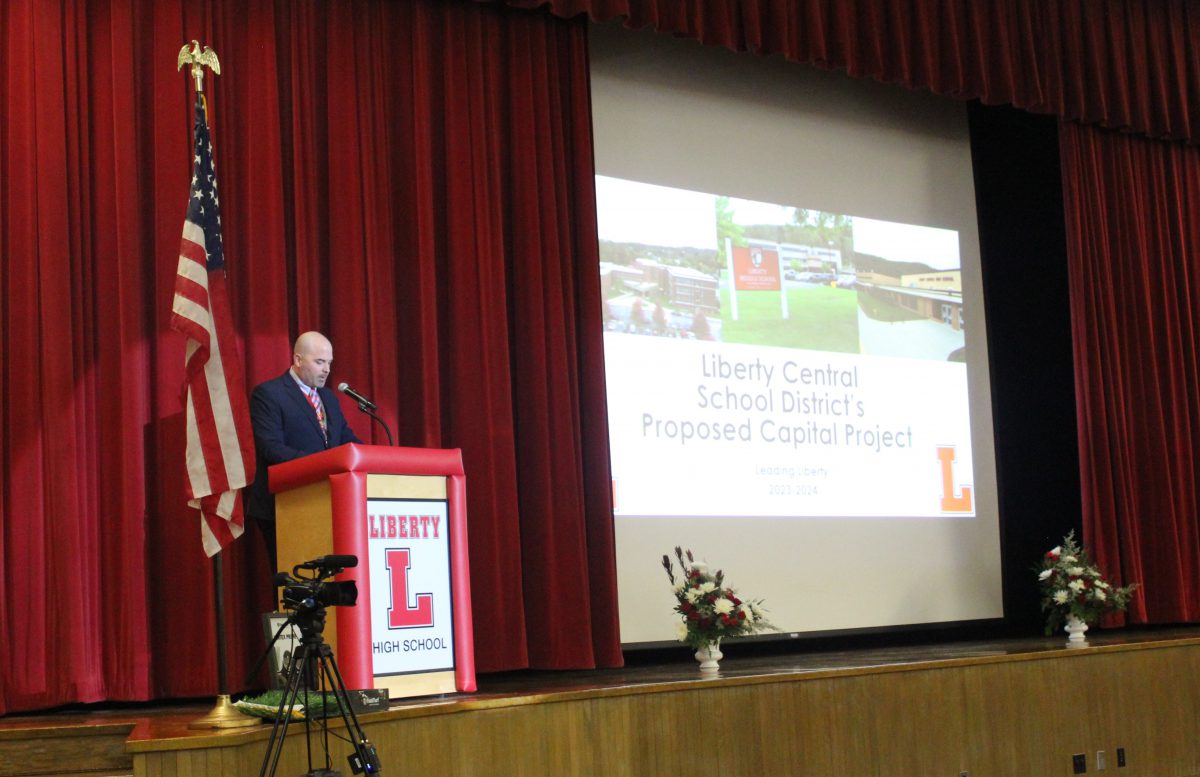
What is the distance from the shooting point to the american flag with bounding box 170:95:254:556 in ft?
13.4

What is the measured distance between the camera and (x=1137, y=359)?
8188 millimetres

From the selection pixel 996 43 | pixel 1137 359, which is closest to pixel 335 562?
pixel 996 43

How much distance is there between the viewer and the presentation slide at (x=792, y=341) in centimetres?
664

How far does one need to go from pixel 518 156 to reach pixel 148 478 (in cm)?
218

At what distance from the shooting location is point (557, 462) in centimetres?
594

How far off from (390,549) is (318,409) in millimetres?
906

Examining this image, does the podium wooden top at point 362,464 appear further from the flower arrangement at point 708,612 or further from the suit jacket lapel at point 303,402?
the flower arrangement at point 708,612

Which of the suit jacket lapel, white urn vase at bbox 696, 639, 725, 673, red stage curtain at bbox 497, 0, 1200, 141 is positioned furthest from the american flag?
red stage curtain at bbox 497, 0, 1200, 141

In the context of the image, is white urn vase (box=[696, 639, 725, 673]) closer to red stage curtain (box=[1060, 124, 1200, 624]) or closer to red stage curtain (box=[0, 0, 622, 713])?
red stage curtain (box=[0, 0, 622, 713])

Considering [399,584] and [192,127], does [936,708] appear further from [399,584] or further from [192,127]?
[192,127]

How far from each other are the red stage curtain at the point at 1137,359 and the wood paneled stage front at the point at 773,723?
792 millimetres

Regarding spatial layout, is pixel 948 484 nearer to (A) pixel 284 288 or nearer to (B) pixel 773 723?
(B) pixel 773 723

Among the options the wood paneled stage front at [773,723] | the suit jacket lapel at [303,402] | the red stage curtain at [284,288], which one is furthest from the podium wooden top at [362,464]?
the red stage curtain at [284,288]

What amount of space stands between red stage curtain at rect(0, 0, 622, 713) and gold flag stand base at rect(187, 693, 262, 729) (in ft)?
4.29
